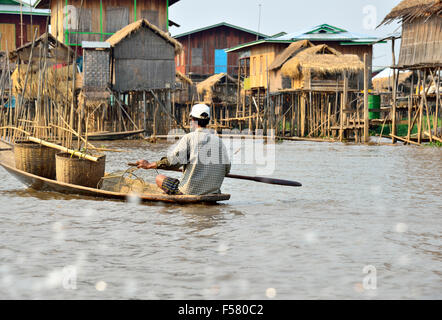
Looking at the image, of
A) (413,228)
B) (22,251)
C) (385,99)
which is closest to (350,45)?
(385,99)

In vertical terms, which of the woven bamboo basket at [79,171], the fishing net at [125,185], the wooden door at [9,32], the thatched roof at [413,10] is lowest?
the fishing net at [125,185]

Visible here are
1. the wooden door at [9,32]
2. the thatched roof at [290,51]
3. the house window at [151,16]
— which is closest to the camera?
the thatched roof at [290,51]

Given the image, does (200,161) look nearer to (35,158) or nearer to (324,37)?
(35,158)

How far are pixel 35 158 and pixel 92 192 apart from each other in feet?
6.08

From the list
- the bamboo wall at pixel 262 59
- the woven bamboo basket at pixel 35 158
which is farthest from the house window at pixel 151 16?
the woven bamboo basket at pixel 35 158

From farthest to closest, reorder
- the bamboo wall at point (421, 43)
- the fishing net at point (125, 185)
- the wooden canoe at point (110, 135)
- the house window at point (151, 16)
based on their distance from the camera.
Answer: the house window at point (151, 16)
the wooden canoe at point (110, 135)
the bamboo wall at point (421, 43)
the fishing net at point (125, 185)

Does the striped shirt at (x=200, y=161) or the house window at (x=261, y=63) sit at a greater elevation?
the house window at (x=261, y=63)

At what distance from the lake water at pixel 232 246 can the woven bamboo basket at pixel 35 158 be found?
369mm

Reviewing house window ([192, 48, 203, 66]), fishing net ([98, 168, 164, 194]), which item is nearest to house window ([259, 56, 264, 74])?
house window ([192, 48, 203, 66])

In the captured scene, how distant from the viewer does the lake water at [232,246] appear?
16.5ft

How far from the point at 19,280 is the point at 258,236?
268 centimetres

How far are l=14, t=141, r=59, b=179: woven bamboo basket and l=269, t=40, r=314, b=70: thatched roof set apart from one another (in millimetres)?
21581

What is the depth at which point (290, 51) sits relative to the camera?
1238 inches

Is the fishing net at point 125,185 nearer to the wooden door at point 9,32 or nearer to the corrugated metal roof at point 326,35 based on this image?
the corrugated metal roof at point 326,35
